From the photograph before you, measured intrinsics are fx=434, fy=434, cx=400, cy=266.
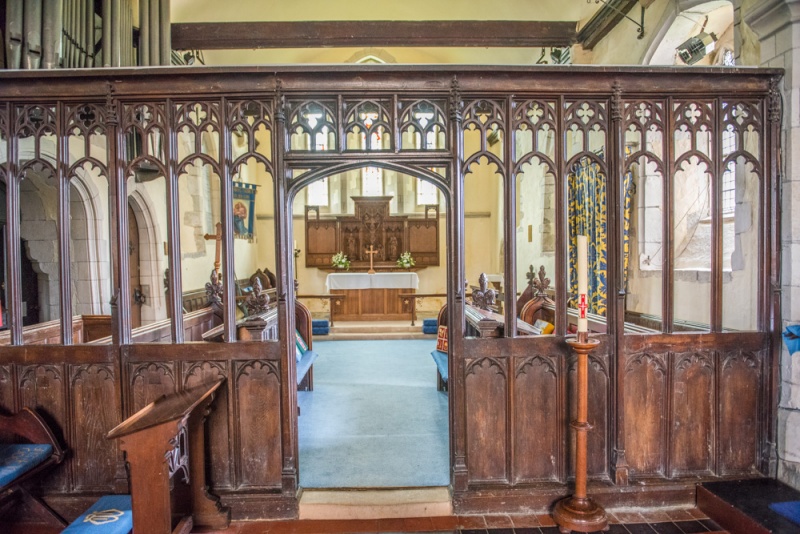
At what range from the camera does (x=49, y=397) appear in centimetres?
261

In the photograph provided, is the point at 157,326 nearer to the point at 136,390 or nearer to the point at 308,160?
the point at 136,390

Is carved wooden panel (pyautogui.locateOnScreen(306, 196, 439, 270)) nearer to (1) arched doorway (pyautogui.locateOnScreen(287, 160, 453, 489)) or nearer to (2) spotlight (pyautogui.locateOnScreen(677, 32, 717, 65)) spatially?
(1) arched doorway (pyautogui.locateOnScreen(287, 160, 453, 489))

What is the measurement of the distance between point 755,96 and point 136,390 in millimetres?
4103

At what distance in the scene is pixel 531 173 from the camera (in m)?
7.90

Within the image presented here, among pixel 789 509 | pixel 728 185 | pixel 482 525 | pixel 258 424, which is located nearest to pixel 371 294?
pixel 728 185

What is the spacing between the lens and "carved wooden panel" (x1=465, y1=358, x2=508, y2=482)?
2.60m

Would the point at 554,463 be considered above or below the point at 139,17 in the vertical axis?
below

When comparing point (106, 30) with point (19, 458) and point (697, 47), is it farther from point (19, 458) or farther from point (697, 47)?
point (697, 47)

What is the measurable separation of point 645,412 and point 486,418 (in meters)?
0.98

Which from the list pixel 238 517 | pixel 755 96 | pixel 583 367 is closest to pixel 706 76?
pixel 755 96

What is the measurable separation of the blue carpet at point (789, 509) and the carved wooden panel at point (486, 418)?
54.2 inches

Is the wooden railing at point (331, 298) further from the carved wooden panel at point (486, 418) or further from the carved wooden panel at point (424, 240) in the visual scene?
the carved wooden panel at point (486, 418)

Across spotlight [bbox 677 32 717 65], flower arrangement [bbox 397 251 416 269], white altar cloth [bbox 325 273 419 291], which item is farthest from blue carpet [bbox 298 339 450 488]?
flower arrangement [bbox 397 251 416 269]

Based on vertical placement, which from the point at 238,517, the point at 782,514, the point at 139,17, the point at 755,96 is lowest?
the point at 238,517
